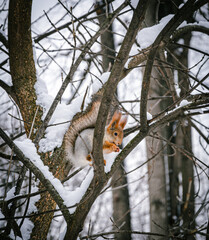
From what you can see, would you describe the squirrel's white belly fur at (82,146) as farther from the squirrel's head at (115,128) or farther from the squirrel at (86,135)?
the squirrel's head at (115,128)

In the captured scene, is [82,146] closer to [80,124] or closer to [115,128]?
[80,124]

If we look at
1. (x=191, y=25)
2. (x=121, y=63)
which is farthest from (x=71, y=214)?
(x=191, y=25)

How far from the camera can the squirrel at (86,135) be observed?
6.03 ft

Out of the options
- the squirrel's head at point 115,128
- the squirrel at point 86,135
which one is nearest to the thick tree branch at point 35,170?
the squirrel at point 86,135

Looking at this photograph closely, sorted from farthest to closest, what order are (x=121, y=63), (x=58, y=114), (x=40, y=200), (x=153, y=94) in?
(x=153, y=94), (x=58, y=114), (x=40, y=200), (x=121, y=63)

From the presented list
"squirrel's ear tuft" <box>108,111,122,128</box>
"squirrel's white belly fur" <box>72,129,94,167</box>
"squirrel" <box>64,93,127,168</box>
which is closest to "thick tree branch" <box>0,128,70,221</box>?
"squirrel" <box>64,93,127,168</box>

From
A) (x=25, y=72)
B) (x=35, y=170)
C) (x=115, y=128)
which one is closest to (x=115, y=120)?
(x=115, y=128)

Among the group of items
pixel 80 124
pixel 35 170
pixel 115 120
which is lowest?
pixel 35 170

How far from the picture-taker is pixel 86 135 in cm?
201

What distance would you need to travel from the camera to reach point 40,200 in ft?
4.77

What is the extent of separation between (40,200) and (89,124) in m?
0.83

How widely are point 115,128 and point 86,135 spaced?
334 mm

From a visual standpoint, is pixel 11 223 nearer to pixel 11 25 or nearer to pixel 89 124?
pixel 89 124

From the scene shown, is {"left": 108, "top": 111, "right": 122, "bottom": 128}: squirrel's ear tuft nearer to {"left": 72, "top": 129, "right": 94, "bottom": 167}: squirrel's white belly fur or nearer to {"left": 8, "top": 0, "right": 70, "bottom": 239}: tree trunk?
{"left": 72, "top": 129, "right": 94, "bottom": 167}: squirrel's white belly fur
